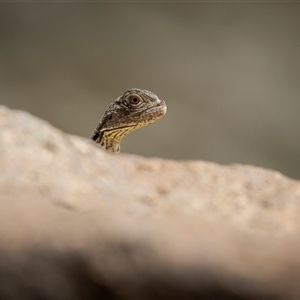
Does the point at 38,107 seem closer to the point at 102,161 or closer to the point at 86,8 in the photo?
the point at 86,8

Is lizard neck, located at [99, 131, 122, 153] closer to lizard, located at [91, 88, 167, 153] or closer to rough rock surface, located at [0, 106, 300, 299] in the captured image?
lizard, located at [91, 88, 167, 153]

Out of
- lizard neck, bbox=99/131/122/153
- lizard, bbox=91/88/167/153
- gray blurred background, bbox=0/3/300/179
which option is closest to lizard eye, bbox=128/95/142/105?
lizard, bbox=91/88/167/153

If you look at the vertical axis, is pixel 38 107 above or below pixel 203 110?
below

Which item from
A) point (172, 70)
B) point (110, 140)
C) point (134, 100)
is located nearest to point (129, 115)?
point (134, 100)

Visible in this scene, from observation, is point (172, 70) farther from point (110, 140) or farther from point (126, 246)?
point (126, 246)

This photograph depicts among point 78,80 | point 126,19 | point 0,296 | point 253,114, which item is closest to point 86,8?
point 126,19

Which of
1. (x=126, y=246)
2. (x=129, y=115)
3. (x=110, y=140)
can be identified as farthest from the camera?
(x=110, y=140)

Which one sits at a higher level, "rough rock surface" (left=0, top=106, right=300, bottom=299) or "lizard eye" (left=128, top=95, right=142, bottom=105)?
"lizard eye" (left=128, top=95, right=142, bottom=105)
